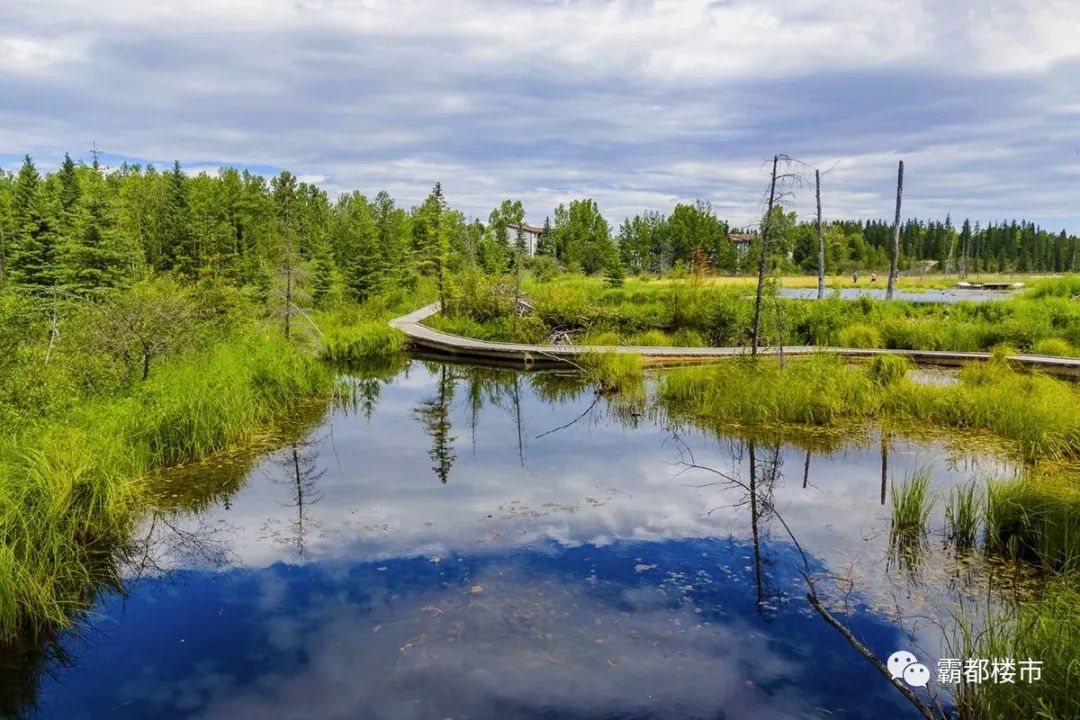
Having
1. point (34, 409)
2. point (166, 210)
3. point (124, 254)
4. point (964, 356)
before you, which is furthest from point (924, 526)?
point (166, 210)

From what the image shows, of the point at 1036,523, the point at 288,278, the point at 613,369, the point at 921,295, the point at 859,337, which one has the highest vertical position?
the point at 288,278

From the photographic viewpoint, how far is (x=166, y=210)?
122ft

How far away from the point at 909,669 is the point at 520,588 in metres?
2.90

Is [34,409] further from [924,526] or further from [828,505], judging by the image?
[924,526]

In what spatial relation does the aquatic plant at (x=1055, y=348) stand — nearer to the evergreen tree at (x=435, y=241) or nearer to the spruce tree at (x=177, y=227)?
the evergreen tree at (x=435, y=241)

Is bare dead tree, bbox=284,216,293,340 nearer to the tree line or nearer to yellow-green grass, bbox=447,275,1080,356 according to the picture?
the tree line

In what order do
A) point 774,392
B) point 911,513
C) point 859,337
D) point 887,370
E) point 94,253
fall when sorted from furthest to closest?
point 94,253
point 859,337
point 887,370
point 774,392
point 911,513

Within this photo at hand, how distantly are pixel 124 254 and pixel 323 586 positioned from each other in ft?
72.6

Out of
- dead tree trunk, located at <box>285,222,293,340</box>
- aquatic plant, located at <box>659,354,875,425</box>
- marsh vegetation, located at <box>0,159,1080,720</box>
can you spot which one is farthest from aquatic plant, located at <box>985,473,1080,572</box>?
dead tree trunk, located at <box>285,222,293,340</box>

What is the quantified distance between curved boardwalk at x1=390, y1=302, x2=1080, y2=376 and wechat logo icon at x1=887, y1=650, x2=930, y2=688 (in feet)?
31.8

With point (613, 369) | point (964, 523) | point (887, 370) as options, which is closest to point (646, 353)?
point (613, 369)

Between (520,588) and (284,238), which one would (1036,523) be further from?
(284,238)

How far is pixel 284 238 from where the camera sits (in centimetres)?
1728

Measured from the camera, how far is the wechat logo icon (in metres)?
4.49
